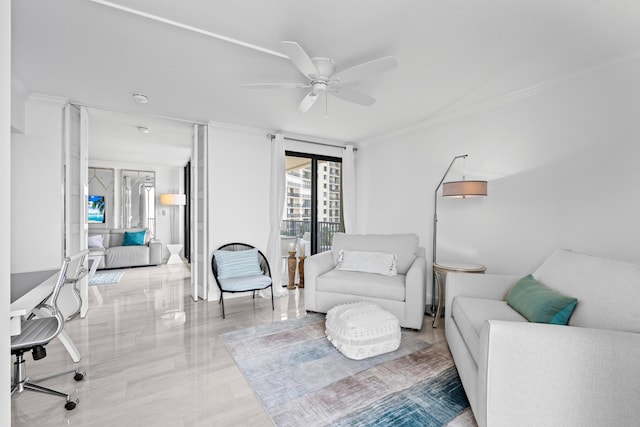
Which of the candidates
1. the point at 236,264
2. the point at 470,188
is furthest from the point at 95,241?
the point at 470,188

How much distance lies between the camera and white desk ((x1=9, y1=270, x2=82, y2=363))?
148 centimetres

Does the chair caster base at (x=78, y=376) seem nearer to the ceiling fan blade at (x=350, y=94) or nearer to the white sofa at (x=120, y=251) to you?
the ceiling fan blade at (x=350, y=94)

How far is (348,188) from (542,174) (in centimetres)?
287

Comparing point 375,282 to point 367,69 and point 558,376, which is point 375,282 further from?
point 367,69

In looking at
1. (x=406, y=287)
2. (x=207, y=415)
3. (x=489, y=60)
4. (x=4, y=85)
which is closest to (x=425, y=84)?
(x=489, y=60)

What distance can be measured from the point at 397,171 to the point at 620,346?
3517 mm

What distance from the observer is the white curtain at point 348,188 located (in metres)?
5.17

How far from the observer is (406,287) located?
9.71ft

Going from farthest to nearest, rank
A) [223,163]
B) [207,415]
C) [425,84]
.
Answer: [223,163], [425,84], [207,415]

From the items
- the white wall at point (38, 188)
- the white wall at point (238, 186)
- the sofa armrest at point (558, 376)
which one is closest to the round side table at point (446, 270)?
the sofa armrest at point (558, 376)

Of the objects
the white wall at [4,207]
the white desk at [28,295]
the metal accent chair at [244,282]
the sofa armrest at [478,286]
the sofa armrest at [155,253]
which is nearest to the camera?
the white wall at [4,207]

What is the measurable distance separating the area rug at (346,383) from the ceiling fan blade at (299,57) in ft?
7.27

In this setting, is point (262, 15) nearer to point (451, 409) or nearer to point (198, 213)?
point (451, 409)

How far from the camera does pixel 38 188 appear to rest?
310 centimetres
